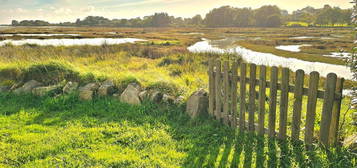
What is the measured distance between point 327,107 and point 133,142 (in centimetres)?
357

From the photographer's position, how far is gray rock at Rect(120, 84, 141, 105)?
21.8 feet

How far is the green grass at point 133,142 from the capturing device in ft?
12.5

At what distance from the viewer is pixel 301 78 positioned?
3811mm

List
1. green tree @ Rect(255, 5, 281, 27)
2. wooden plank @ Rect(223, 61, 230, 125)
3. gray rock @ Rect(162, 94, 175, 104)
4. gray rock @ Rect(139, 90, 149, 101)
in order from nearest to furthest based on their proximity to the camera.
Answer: wooden plank @ Rect(223, 61, 230, 125), gray rock @ Rect(162, 94, 175, 104), gray rock @ Rect(139, 90, 149, 101), green tree @ Rect(255, 5, 281, 27)

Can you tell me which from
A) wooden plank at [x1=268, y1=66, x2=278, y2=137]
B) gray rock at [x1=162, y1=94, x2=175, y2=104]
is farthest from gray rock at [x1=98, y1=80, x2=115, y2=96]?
wooden plank at [x1=268, y1=66, x2=278, y2=137]

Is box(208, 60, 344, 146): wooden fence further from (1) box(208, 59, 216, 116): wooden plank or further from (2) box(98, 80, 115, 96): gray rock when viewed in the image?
(2) box(98, 80, 115, 96): gray rock

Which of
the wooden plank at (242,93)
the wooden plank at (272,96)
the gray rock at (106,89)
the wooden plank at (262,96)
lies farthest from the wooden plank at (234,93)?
the gray rock at (106,89)

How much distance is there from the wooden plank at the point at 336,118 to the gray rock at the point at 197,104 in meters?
2.78

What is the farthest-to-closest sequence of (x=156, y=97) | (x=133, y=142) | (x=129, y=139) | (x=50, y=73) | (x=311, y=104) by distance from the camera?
(x=50, y=73), (x=156, y=97), (x=129, y=139), (x=133, y=142), (x=311, y=104)

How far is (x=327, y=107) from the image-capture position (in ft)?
12.1

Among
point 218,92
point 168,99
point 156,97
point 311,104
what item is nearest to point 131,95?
point 156,97

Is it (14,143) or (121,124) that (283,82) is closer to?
(121,124)

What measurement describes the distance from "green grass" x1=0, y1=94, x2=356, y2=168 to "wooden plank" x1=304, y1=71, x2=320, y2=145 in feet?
0.80

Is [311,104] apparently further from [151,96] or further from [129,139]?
[151,96]
